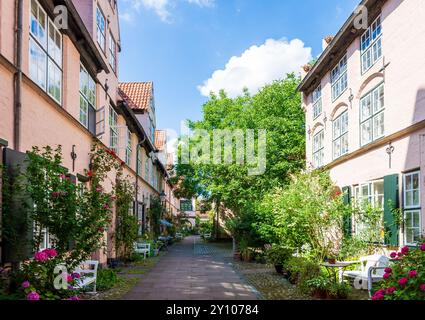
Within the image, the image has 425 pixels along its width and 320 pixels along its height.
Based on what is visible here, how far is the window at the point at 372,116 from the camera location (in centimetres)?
1262

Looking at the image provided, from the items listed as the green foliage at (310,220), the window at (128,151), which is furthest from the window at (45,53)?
the window at (128,151)

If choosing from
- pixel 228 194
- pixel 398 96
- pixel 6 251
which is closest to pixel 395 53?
pixel 398 96

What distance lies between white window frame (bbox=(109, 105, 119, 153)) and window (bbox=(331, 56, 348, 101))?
8.95 m

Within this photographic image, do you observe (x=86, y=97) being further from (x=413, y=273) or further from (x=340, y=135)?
(x=413, y=273)

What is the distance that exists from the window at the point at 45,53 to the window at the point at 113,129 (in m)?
6.05

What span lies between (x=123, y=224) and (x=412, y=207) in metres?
10.8

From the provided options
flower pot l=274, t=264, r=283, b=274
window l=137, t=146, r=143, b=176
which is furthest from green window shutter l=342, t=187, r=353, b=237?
window l=137, t=146, r=143, b=176

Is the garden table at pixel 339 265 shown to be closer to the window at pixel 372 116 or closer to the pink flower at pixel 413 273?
the pink flower at pixel 413 273

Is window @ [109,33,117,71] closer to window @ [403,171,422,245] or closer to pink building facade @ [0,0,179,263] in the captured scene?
pink building facade @ [0,0,179,263]

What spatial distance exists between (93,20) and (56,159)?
7.80m

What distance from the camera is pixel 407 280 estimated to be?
17.0 feet

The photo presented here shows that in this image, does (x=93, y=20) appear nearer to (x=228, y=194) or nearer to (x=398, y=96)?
(x=398, y=96)

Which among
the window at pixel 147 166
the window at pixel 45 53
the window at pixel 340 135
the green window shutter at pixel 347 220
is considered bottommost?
the green window shutter at pixel 347 220

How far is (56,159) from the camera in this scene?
7.41m
